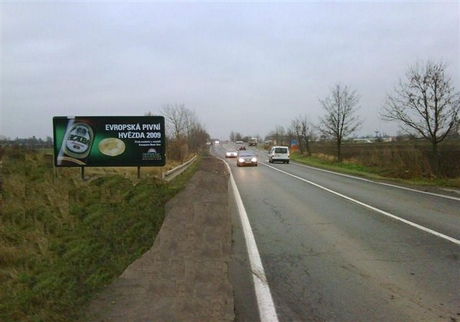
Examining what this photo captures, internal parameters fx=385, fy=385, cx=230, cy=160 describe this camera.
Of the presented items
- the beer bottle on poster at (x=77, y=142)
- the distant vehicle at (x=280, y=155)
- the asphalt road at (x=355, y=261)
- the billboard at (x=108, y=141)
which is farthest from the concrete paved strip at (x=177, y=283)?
the distant vehicle at (x=280, y=155)

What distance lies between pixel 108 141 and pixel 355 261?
13605 millimetres

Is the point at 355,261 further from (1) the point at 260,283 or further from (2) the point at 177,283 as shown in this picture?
(2) the point at 177,283

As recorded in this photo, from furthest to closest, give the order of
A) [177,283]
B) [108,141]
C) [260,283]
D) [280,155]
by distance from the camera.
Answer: [280,155], [108,141], [260,283], [177,283]

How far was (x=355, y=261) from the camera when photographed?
20.4 ft

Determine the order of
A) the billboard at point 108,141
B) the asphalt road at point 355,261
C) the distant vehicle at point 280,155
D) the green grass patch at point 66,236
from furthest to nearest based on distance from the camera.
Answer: the distant vehicle at point 280,155, the billboard at point 108,141, the green grass patch at point 66,236, the asphalt road at point 355,261

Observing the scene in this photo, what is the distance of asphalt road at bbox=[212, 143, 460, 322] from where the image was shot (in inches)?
173

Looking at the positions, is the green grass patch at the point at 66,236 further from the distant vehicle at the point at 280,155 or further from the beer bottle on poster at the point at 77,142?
the distant vehicle at the point at 280,155

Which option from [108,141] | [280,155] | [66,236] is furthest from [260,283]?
[280,155]

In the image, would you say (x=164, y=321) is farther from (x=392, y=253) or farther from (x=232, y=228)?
(x=232, y=228)

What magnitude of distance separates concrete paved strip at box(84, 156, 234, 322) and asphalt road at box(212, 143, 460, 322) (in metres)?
0.28

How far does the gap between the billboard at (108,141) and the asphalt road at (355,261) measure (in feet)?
23.9

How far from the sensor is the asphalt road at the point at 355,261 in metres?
4.39

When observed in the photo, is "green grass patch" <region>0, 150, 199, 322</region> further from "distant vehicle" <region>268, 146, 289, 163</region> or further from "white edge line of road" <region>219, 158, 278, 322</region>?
"distant vehicle" <region>268, 146, 289, 163</region>

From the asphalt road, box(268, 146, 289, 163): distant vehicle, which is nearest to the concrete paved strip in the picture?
the asphalt road
